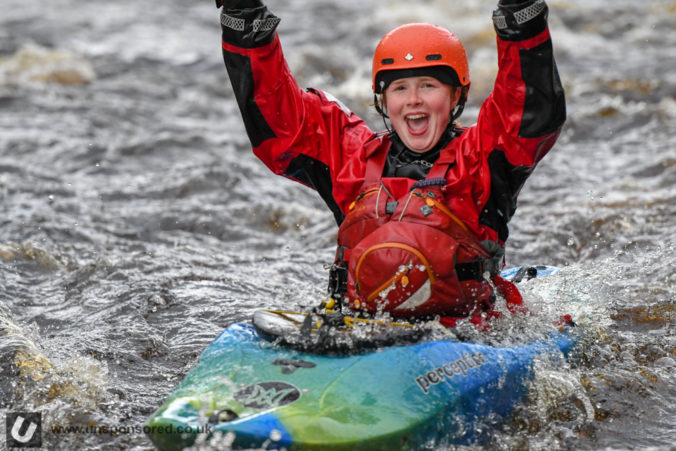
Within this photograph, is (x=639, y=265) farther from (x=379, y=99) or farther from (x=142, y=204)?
(x=142, y=204)

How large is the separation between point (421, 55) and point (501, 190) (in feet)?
2.31

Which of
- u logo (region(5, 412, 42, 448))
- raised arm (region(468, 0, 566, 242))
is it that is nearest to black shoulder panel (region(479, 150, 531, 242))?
raised arm (region(468, 0, 566, 242))

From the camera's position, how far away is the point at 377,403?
10.2ft

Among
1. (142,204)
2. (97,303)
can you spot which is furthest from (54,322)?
(142,204)

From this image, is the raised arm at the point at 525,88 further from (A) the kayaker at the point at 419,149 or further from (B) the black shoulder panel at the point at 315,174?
(B) the black shoulder panel at the point at 315,174

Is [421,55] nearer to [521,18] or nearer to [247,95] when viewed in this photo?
[521,18]

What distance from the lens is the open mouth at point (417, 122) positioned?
3.88m

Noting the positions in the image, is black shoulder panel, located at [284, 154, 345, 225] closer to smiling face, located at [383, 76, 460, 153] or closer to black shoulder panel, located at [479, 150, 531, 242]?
smiling face, located at [383, 76, 460, 153]

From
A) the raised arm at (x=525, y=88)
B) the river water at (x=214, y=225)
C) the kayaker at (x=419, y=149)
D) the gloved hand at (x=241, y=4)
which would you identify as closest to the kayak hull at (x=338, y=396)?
the river water at (x=214, y=225)

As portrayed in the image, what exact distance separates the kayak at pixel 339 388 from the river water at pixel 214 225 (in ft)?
0.80

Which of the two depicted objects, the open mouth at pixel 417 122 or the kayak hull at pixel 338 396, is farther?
the open mouth at pixel 417 122

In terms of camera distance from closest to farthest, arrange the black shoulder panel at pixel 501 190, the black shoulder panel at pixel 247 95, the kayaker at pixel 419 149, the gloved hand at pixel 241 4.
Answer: the kayaker at pixel 419 149 < the black shoulder panel at pixel 501 190 < the gloved hand at pixel 241 4 < the black shoulder panel at pixel 247 95

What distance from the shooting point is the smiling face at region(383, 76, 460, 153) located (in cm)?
387

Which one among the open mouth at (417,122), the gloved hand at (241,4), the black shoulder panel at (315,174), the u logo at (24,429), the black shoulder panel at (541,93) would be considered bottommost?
the u logo at (24,429)
